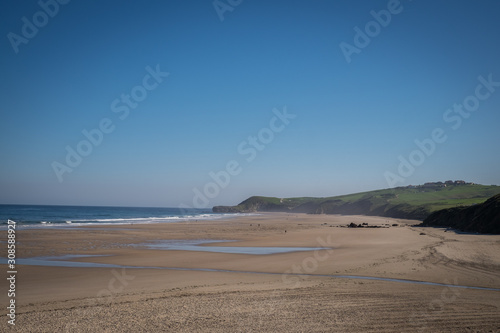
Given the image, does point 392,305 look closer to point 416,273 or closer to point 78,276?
point 416,273

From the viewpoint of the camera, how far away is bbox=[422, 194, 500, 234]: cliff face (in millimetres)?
34375

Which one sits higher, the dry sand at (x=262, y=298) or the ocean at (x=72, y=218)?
the ocean at (x=72, y=218)

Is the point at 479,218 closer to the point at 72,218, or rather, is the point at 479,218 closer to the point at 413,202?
the point at 413,202

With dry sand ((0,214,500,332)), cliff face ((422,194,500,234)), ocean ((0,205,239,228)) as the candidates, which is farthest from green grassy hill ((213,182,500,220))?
dry sand ((0,214,500,332))

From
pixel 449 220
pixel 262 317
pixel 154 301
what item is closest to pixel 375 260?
pixel 262 317

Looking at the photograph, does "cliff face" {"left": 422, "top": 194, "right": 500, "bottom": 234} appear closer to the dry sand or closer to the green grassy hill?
the dry sand

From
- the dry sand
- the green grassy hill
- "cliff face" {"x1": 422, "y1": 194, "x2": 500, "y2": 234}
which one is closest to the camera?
the dry sand

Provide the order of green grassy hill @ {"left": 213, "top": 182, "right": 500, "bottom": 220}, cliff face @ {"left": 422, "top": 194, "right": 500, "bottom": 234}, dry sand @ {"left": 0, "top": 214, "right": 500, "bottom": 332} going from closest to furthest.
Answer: dry sand @ {"left": 0, "top": 214, "right": 500, "bottom": 332} → cliff face @ {"left": 422, "top": 194, "right": 500, "bottom": 234} → green grassy hill @ {"left": 213, "top": 182, "right": 500, "bottom": 220}

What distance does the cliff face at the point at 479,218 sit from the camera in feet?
113

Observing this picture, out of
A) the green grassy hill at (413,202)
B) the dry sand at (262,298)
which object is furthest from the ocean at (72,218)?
the green grassy hill at (413,202)

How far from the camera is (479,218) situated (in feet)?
121

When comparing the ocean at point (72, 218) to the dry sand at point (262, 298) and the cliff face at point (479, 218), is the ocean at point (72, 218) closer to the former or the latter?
the dry sand at point (262, 298)

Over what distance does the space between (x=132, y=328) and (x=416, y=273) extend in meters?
12.9

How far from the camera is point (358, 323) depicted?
29.1 ft
